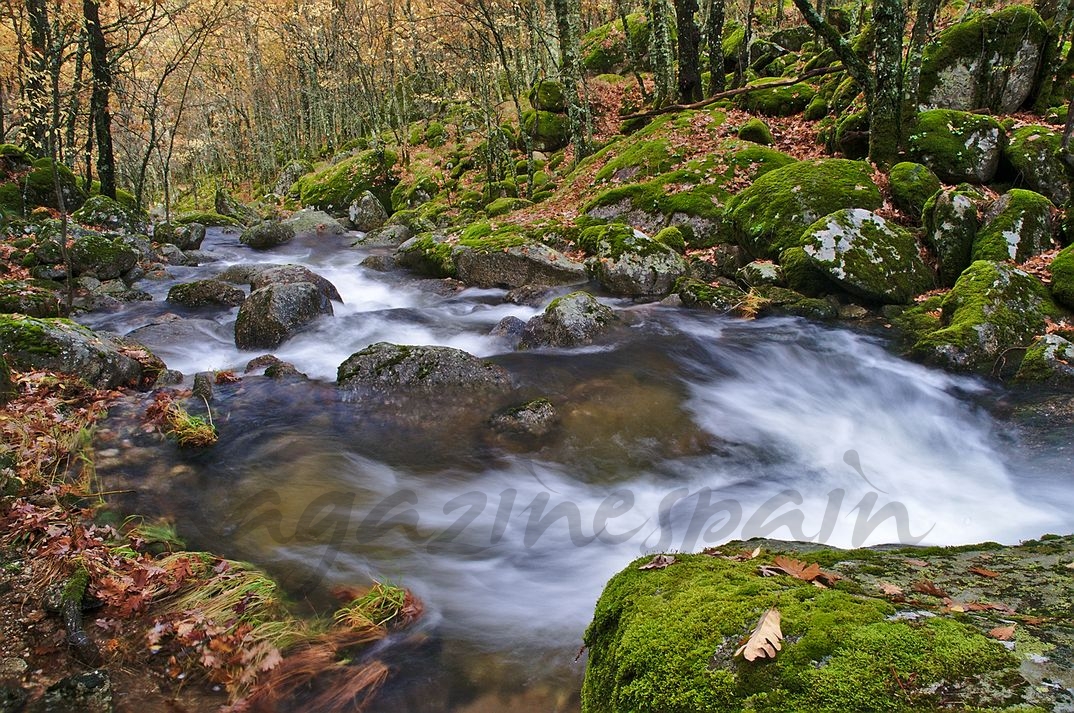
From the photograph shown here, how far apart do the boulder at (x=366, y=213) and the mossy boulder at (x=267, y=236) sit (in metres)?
3.83

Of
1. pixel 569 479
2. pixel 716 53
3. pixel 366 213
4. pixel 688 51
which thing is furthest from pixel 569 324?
pixel 366 213

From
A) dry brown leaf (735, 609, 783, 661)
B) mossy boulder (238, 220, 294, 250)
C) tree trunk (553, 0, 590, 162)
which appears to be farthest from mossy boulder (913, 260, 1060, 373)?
mossy boulder (238, 220, 294, 250)

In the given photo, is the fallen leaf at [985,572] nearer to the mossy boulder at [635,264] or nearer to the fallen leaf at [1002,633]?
the fallen leaf at [1002,633]

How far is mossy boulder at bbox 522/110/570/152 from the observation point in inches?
863

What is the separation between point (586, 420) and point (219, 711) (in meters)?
4.87

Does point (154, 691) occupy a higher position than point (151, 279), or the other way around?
point (151, 279)

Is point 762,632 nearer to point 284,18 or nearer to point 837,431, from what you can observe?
point 837,431

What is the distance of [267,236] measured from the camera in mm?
20406

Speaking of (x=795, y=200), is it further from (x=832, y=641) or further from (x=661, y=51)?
(x=832, y=641)

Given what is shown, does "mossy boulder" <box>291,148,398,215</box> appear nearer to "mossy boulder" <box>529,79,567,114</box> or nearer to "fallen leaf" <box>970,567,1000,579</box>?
"mossy boulder" <box>529,79,567,114</box>

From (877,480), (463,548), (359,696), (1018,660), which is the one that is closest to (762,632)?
(1018,660)

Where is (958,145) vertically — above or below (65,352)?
above

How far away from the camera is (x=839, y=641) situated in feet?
5.91

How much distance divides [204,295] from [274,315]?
3.30 m
